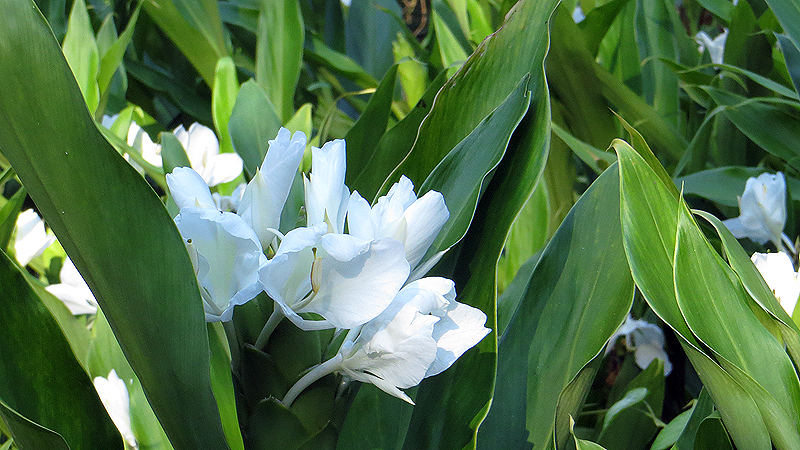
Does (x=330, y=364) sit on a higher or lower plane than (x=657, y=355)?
higher

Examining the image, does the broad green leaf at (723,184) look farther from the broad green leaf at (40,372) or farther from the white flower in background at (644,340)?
the broad green leaf at (40,372)

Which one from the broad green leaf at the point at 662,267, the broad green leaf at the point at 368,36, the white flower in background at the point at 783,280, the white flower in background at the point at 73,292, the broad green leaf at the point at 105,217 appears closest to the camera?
the broad green leaf at the point at 105,217

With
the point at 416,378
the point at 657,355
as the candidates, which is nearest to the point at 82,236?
the point at 416,378

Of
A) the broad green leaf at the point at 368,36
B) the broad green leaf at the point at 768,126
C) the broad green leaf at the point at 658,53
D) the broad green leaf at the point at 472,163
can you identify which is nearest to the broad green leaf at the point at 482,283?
the broad green leaf at the point at 472,163

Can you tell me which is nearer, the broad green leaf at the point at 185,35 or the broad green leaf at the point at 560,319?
the broad green leaf at the point at 560,319

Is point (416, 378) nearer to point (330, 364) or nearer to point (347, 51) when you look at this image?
point (330, 364)

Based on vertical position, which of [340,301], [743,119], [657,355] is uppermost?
[340,301]

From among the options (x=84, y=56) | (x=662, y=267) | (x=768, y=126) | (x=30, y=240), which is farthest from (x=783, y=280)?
(x=84, y=56)
